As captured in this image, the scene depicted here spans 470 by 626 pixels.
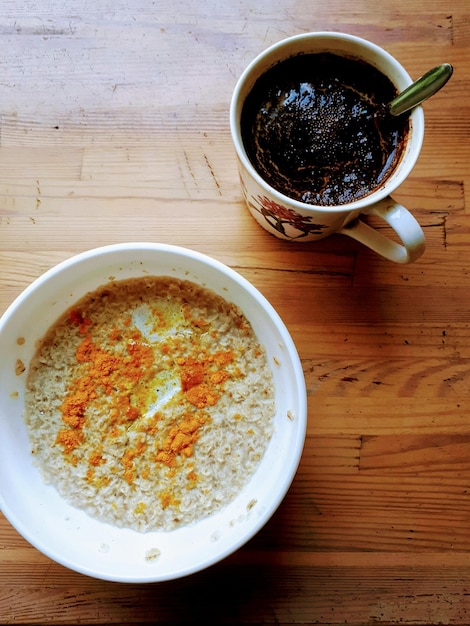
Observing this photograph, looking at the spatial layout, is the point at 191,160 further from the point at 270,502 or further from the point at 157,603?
the point at 157,603

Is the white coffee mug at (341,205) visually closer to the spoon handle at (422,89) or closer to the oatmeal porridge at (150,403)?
the spoon handle at (422,89)

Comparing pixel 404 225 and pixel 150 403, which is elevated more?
pixel 404 225

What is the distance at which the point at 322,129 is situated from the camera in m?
0.73

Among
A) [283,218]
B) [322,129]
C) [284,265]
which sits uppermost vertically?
[322,129]

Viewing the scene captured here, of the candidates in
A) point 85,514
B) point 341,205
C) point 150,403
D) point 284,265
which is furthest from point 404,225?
point 85,514

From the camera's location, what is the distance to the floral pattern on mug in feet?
2.39

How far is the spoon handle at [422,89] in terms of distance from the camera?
0.65m

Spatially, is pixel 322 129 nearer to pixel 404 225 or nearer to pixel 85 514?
pixel 404 225

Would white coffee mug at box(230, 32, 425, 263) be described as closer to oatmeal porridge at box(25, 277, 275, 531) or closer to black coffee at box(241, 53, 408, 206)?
black coffee at box(241, 53, 408, 206)

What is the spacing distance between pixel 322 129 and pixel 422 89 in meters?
0.12

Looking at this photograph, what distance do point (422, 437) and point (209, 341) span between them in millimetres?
345

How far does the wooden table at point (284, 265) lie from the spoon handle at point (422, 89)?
7.8 inches

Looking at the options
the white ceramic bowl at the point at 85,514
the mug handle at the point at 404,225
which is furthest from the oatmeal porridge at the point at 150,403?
the mug handle at the point at 404,225

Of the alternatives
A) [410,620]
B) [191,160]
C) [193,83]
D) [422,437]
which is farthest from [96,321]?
[410,620]
